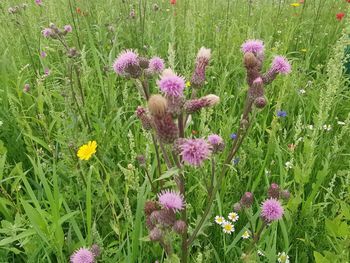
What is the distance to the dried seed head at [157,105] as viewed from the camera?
1036 millimetres

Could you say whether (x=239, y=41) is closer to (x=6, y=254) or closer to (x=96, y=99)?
(x=96, y=99)

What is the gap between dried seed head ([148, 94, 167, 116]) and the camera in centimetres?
104

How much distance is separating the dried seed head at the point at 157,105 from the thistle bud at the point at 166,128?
18 millimetres

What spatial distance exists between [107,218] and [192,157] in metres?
0.95

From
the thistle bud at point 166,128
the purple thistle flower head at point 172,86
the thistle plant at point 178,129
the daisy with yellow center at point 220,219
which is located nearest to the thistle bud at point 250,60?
the thistle plant at point 178,129

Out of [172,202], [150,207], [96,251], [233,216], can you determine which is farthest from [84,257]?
[233,216]

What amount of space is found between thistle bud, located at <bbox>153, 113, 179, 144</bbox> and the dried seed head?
0.7 inches

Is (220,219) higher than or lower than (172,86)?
lower

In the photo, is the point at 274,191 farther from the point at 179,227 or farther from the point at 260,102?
the point at 179,227

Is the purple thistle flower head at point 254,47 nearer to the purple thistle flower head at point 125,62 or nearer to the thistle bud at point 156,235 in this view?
the purple thistle flower head at point 125,62

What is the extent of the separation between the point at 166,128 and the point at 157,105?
0.08m

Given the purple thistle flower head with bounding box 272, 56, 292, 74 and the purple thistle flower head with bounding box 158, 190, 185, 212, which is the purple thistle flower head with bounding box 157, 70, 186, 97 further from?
the purple thistle flower head with bounding box 272, 56, 292, 74

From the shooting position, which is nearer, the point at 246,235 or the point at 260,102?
the point at 260,102

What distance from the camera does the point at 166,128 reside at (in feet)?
3.54
